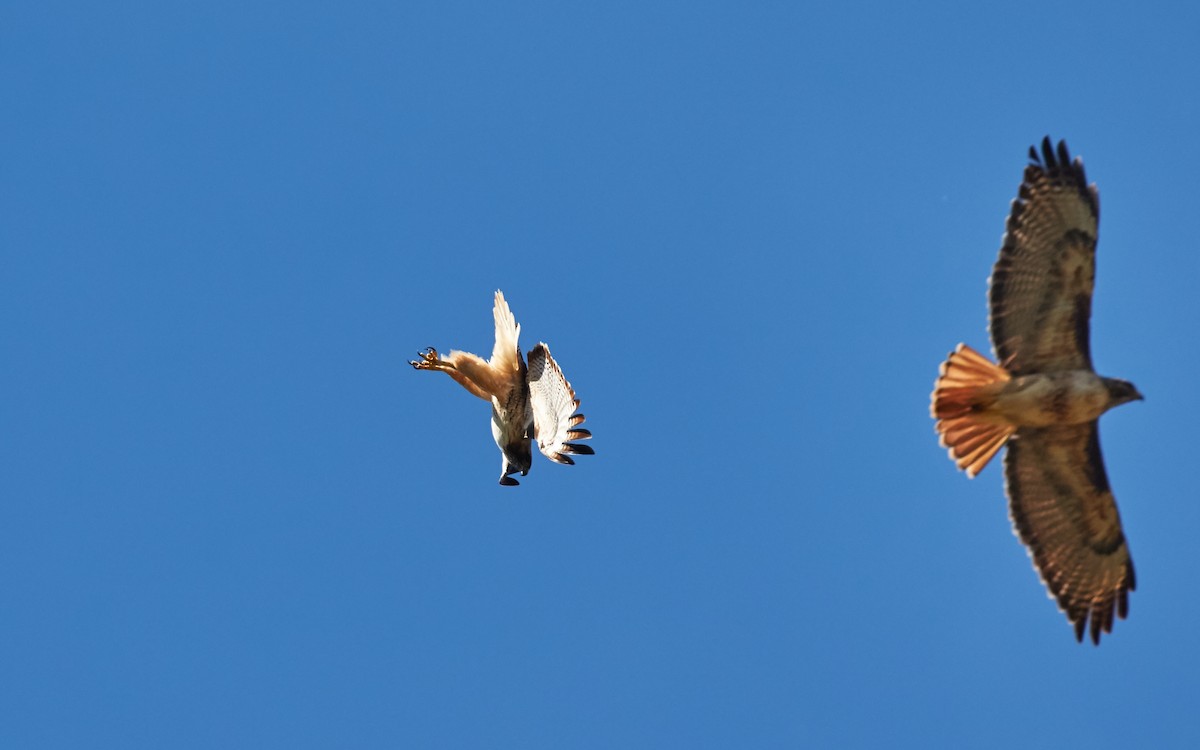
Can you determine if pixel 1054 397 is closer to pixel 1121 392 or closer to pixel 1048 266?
pixel 1121 392

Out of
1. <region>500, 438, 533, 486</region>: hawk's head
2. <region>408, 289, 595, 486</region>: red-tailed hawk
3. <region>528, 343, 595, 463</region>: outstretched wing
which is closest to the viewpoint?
<region>528, 343, 595, 463</region>: outstretched wing

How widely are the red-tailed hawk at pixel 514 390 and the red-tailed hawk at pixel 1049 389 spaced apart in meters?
2.54

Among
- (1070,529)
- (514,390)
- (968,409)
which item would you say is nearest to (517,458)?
(514,390)

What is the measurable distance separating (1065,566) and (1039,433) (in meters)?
1.00

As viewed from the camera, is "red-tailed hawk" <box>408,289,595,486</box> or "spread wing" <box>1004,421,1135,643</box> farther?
"spread wing" <box>1004,421,1135,643</box>

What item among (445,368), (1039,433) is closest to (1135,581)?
(1039,433)

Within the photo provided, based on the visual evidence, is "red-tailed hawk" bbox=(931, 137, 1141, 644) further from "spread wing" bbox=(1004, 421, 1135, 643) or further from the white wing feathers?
the white wing feathers

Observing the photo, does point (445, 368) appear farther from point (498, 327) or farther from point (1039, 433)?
point (1039, 433)

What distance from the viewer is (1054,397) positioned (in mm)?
10273

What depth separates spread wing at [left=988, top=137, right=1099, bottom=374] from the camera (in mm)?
10203

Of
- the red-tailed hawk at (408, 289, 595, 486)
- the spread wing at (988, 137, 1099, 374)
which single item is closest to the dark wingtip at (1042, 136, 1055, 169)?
the spread wing at (988, 137, 1099, 374)

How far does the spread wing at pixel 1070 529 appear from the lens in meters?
10.8

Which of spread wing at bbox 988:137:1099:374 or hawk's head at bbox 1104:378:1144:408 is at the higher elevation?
spread wing at bbox 988:137:1099:374

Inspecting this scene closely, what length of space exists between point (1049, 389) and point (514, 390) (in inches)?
140
